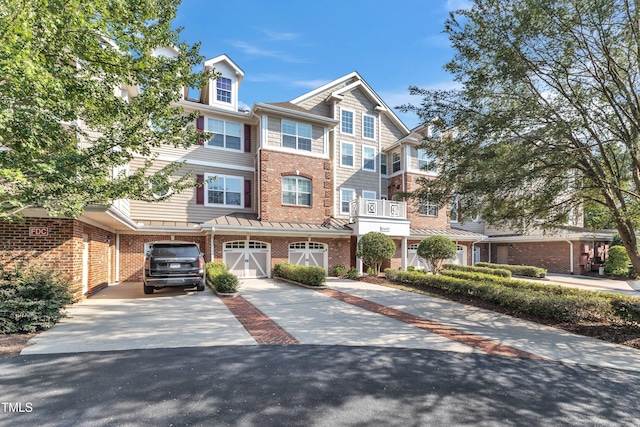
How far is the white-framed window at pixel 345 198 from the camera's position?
66.2 ft

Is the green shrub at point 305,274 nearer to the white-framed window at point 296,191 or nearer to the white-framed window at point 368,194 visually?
the white-framed window at point 296,191

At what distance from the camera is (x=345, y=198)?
20.3 m

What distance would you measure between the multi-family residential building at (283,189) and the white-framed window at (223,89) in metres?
0.06

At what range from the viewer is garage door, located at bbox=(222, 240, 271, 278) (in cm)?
1586

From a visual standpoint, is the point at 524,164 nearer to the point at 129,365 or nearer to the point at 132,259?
the point at 129,365

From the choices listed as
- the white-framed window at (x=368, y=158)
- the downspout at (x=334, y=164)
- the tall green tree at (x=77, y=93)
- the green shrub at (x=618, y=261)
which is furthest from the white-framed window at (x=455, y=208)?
the green shrub at (x=618, y=261)

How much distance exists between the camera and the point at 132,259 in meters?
15.1

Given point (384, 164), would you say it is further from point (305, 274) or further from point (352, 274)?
point (305, 274)

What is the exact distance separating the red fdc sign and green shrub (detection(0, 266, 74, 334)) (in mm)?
1380

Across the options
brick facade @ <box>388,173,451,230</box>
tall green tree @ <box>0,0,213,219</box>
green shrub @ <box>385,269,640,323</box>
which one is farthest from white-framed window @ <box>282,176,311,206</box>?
tall green tree @ <box>0,0,213,219</box>

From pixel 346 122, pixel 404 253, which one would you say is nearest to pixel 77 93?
pixel 346 122

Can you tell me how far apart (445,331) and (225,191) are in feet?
43.9

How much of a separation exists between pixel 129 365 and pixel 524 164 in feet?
27.6

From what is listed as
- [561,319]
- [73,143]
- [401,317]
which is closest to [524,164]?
[561,319]
